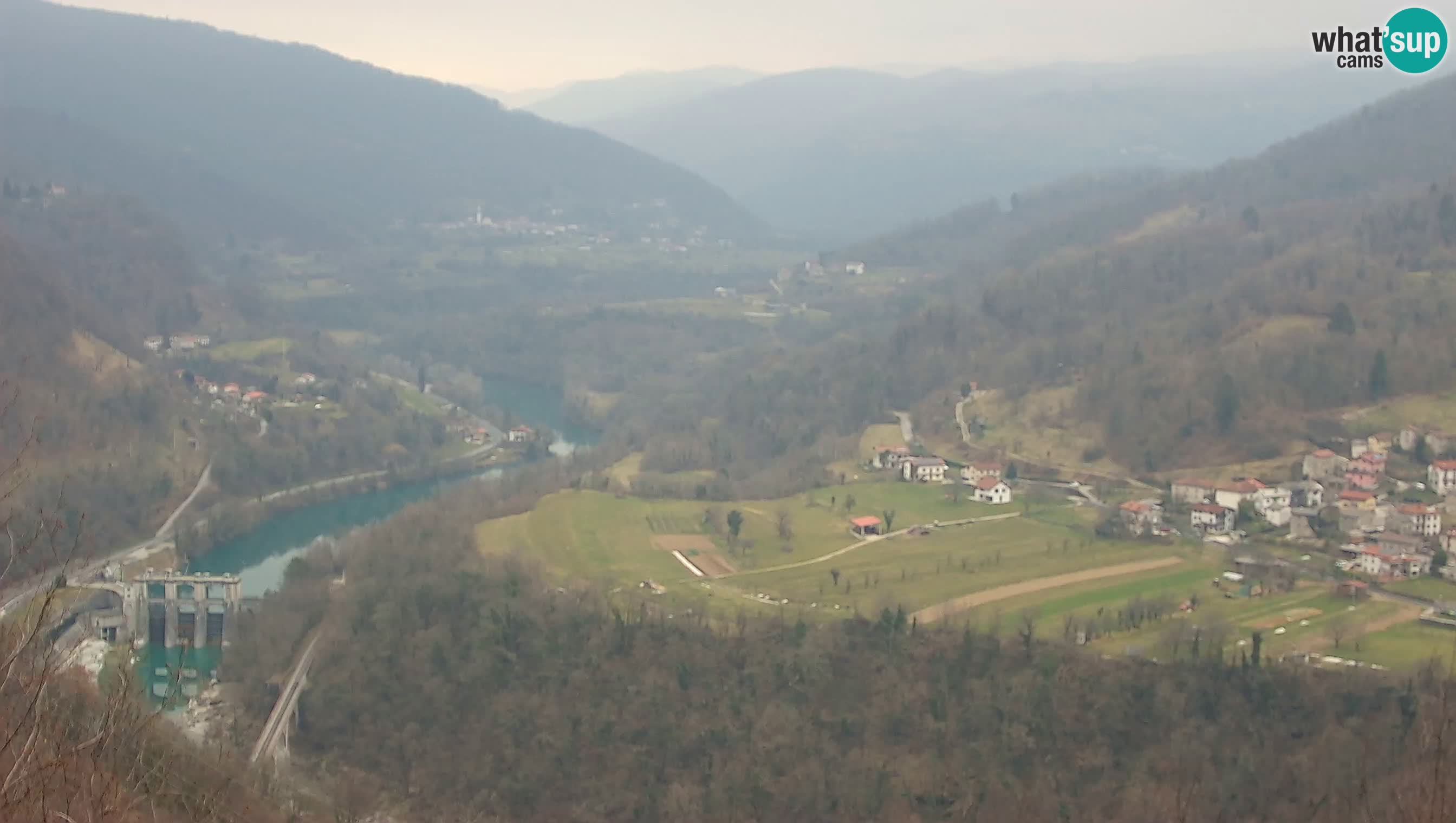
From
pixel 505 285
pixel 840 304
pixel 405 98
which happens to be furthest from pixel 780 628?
pixel 405 98

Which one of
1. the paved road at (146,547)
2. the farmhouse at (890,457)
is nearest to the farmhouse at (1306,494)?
the farmhouse at (890,457)

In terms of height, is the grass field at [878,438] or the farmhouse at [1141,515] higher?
the grass field at [878,438]

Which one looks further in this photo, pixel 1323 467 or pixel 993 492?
pixel 993 492

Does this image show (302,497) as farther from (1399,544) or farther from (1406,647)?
(1406,647)

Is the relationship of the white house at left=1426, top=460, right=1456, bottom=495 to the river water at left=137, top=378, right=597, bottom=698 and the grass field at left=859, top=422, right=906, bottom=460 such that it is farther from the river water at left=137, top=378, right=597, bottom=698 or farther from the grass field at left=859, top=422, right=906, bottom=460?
the river water at left=137, top=378, right=597, bottom=698

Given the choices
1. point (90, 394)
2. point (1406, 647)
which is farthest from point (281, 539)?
point (1406, 647)

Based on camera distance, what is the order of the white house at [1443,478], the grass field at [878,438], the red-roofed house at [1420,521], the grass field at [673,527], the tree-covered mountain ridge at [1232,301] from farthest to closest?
the grass field at [878,438], the tree-covered mountain ridge at [1232,301], the white house at [1443,478], the grass field at [673,527], the red-roofed house at [1420,521]

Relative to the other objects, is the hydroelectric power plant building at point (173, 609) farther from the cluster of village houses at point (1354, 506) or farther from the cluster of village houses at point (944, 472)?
the cluster of village houses at point (1354, 506)
